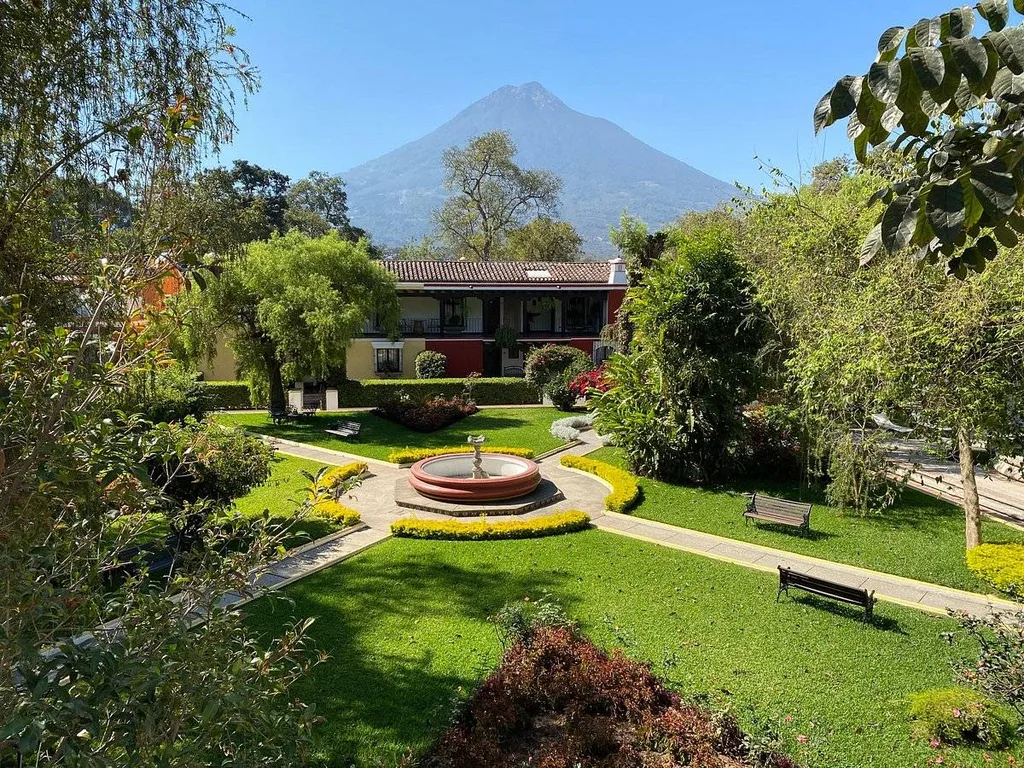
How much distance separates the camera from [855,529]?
1162 cm

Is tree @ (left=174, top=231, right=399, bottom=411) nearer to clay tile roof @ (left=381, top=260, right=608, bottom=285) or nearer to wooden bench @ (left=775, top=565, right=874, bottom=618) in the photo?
clay tile roof @ (left=381, top=260, right=608, bottom=285)

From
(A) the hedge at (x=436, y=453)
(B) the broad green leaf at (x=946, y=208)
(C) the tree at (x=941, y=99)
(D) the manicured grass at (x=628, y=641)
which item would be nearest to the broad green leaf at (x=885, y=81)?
(C) the tree at (x=941, y=99)

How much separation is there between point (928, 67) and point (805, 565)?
9.86 metres

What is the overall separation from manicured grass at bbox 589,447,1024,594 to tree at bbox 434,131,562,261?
134 ft

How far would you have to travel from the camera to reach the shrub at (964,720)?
5398 mm

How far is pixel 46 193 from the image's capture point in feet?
19.5

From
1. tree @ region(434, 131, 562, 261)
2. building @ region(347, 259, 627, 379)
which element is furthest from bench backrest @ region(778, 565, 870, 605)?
tree @ region(434, 131, 562, 261)

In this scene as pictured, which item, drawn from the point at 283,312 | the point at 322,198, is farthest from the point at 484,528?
the point at 322,198

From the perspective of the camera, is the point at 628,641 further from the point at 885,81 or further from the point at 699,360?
the point at 699,360

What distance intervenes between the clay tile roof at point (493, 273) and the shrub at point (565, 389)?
29.5 ft

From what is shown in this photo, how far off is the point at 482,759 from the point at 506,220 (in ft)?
168

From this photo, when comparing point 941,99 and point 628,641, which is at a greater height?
point 941,99

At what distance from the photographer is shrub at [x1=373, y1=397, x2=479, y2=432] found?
20.8 metres

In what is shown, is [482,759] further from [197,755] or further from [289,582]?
[289,582]
